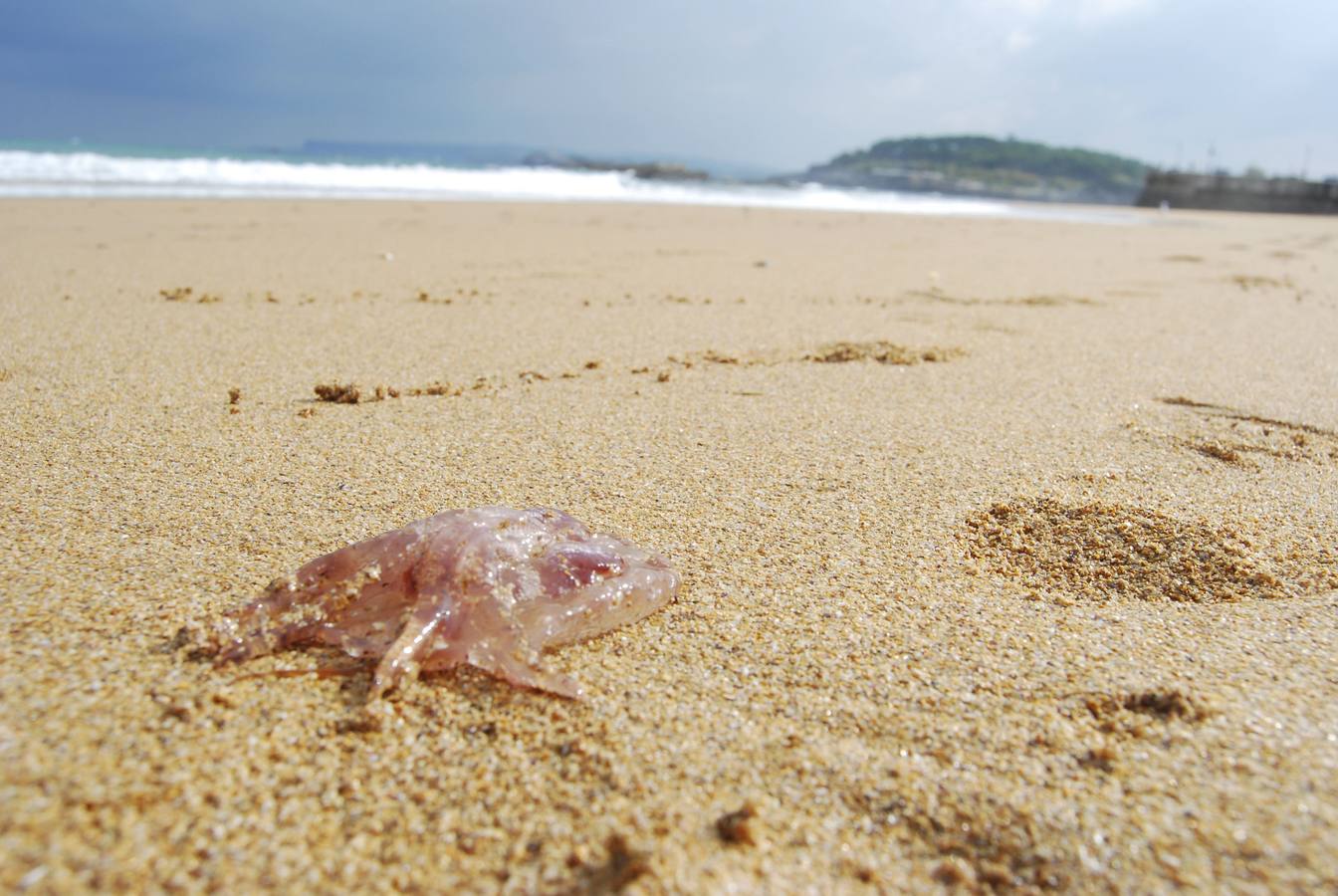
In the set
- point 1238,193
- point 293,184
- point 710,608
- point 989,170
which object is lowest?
point 710,608

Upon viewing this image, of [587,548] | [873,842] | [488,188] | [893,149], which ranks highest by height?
[893,149]

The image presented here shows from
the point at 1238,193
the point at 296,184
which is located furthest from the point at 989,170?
the point at 296,184

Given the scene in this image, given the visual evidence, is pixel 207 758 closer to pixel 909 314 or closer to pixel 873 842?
pixel 873 842

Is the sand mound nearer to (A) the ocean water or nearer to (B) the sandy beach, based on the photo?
(B) the sandy beach

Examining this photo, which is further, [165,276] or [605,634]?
[165,276]

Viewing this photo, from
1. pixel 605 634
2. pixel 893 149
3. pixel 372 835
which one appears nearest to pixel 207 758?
pixel 372 835

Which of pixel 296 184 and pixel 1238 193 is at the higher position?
pixel 1238 193

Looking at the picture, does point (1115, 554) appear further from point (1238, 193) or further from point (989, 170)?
point (989, 170)
